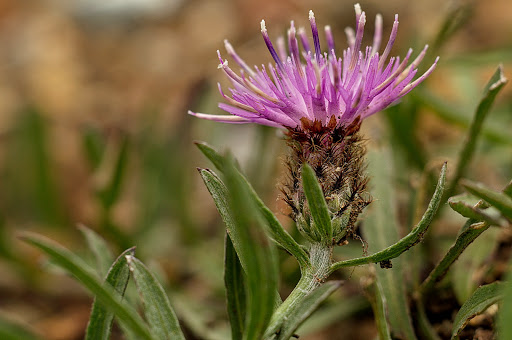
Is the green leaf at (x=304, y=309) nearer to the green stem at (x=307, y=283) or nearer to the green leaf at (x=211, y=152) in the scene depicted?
the green stem at (x=307, y=283)

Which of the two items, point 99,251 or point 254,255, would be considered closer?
point 254,255

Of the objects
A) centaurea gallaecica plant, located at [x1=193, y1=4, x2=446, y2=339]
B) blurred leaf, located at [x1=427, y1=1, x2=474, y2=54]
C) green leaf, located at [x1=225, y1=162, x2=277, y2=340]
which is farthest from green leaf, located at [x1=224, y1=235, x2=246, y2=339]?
blurred leaf, located at [x1=427, y1=1, x2=474, y2=54]

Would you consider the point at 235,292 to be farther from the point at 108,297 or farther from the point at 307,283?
the point at 108,297

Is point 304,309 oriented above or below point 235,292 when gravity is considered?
below

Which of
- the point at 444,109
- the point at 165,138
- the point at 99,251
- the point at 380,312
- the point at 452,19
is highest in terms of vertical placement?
the point at 165,138

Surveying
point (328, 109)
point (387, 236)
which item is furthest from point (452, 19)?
point (328, 109)

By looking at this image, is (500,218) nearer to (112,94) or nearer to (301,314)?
(301,314)

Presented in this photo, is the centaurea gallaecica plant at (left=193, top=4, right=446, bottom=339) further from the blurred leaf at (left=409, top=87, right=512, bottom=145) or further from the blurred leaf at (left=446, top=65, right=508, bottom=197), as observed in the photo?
the blurred leaf at (left=409, top=87, right=512, bottom=145)
